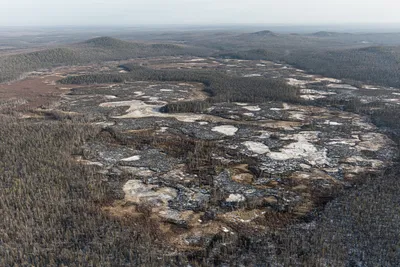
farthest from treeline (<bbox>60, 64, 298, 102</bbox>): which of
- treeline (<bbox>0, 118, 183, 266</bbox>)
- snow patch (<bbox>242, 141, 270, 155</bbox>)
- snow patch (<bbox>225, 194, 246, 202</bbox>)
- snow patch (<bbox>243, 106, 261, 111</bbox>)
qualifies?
treeline (<bbox>0, 118, 183, 266</bbox>)

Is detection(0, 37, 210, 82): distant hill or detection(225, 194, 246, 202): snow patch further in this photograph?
detection(0, 37, 210, 82): distant hill

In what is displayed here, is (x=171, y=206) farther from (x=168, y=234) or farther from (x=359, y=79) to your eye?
(x=359, y=79)

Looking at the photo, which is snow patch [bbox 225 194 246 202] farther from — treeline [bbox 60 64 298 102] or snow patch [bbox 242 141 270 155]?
treeline [bbox 60 64 298 102]

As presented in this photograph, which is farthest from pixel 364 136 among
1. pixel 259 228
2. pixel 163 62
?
pixel 163 62

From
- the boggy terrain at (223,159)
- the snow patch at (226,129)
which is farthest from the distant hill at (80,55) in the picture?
the snow patch at (226,129)

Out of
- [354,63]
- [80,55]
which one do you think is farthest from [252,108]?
[80,55]

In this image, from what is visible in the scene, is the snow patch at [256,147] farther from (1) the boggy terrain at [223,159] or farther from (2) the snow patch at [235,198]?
(2) the snow patch at [235,198]
